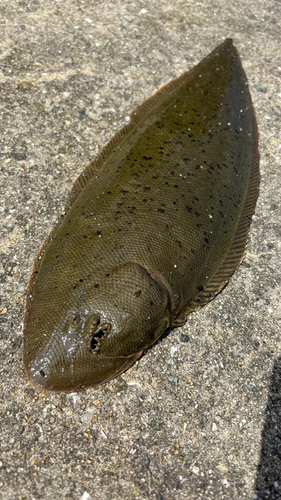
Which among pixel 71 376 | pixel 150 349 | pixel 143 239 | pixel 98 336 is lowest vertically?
pixel 150 349

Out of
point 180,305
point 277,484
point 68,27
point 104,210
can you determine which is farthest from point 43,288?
point 68,27

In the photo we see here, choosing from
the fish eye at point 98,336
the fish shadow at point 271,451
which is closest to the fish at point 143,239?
the fish eye at point 98,336

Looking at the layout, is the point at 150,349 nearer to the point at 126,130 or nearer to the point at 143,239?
the point at 143,239

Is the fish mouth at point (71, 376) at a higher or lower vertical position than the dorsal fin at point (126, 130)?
lower

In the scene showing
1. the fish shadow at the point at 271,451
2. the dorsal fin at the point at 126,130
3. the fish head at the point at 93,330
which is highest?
the dorsal fin at the point at 126,130

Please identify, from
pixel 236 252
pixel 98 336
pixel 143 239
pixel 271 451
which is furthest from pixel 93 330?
pixel 271 451

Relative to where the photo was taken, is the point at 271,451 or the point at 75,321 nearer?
the point at 75,321

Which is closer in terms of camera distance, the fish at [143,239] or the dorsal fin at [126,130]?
the fish at [143,239]

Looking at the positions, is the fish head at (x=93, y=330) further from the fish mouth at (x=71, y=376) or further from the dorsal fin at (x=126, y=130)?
the dorsal fin at (x=126, y=130)
